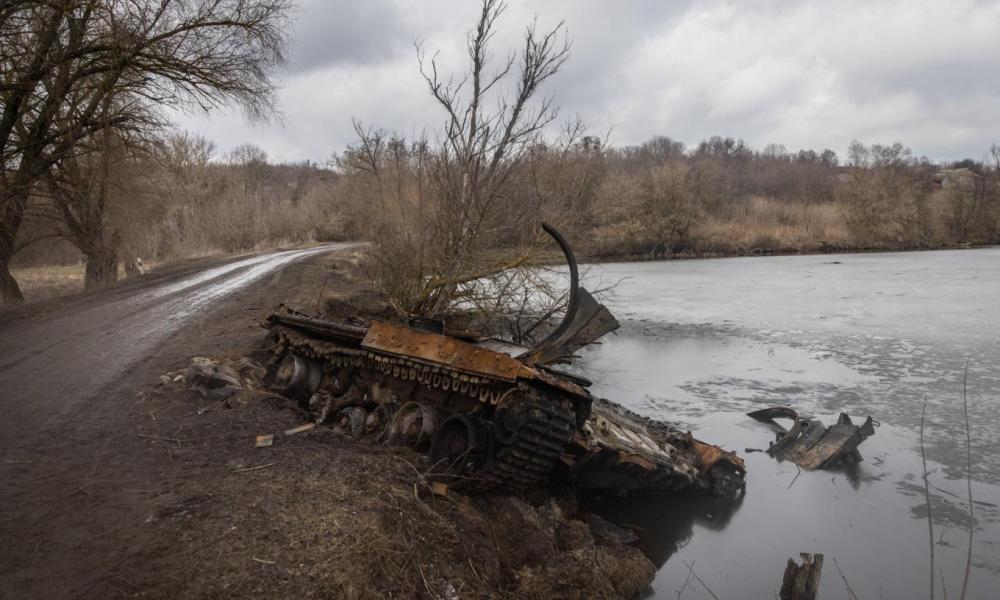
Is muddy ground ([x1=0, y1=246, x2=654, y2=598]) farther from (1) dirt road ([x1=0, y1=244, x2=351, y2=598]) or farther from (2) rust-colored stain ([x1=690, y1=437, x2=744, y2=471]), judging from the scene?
(2) rust-colored stain ([x1=690, y1=437, x2=744, y2=471])

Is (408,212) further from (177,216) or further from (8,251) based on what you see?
(177,216)

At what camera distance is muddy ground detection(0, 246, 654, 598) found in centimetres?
366

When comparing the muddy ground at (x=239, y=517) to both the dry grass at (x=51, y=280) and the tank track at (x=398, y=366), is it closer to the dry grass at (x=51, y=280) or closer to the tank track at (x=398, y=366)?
the tank track at (x=398, y=366)

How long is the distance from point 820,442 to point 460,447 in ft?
16.0

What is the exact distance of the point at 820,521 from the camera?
22.0 feet

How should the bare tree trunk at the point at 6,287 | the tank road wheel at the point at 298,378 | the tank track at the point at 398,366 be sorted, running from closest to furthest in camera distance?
1. the tank track at the point at 398,366
2. the tank road wheel at the point at 298,378
3. the bare tree trunk at the point at 6,287

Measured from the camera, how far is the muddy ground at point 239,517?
12.0 ft

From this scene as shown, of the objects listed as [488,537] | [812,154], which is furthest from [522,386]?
[812,154]

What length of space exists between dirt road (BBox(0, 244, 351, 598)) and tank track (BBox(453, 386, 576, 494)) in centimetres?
240

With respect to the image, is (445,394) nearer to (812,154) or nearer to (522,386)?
(522,386)

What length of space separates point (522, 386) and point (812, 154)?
94214 millimetres

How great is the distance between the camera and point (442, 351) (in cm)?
586

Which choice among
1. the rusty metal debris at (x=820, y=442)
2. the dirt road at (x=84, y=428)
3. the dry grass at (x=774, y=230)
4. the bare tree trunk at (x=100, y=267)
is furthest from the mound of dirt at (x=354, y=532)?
the dry grass at (x=774, y=230)

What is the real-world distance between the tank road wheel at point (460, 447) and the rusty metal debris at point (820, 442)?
4.53 m
